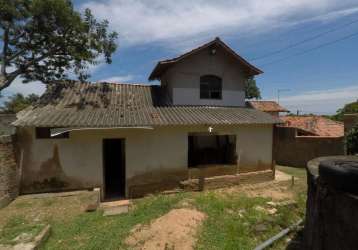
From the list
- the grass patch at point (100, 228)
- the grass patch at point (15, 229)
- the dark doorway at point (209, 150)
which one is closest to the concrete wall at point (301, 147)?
the dark doorway at point (209, 150)

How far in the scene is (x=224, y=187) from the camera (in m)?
12.1

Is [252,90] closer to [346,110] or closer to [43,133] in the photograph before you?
[346,110]

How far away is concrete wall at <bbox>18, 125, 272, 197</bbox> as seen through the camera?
9.85 metres

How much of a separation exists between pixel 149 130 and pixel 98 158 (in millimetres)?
2629

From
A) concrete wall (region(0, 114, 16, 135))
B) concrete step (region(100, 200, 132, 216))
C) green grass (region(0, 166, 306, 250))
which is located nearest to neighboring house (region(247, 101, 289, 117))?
green grass (region(0, 166, 306, 250))

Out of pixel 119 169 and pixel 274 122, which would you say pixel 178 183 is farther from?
Result: pixel 274 122

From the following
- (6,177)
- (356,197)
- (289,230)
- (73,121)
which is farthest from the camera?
(73,121)

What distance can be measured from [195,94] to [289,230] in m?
8.73

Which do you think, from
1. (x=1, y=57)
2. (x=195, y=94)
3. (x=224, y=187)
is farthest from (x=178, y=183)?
(x=1, y=57)

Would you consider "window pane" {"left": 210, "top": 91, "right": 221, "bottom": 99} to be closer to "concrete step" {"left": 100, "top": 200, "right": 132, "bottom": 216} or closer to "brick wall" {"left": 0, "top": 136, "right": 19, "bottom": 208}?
"concrete step" {"left": 100, "top": 200, "right": 132, "bottom": 216}

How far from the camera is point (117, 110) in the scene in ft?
38.2

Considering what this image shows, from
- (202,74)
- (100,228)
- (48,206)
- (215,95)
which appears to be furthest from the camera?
(215,95)

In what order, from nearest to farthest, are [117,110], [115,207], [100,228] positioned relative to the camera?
[100,228] < [115,207] < [117,110]

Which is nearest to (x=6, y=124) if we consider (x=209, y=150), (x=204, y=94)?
(x=204, y=94)
